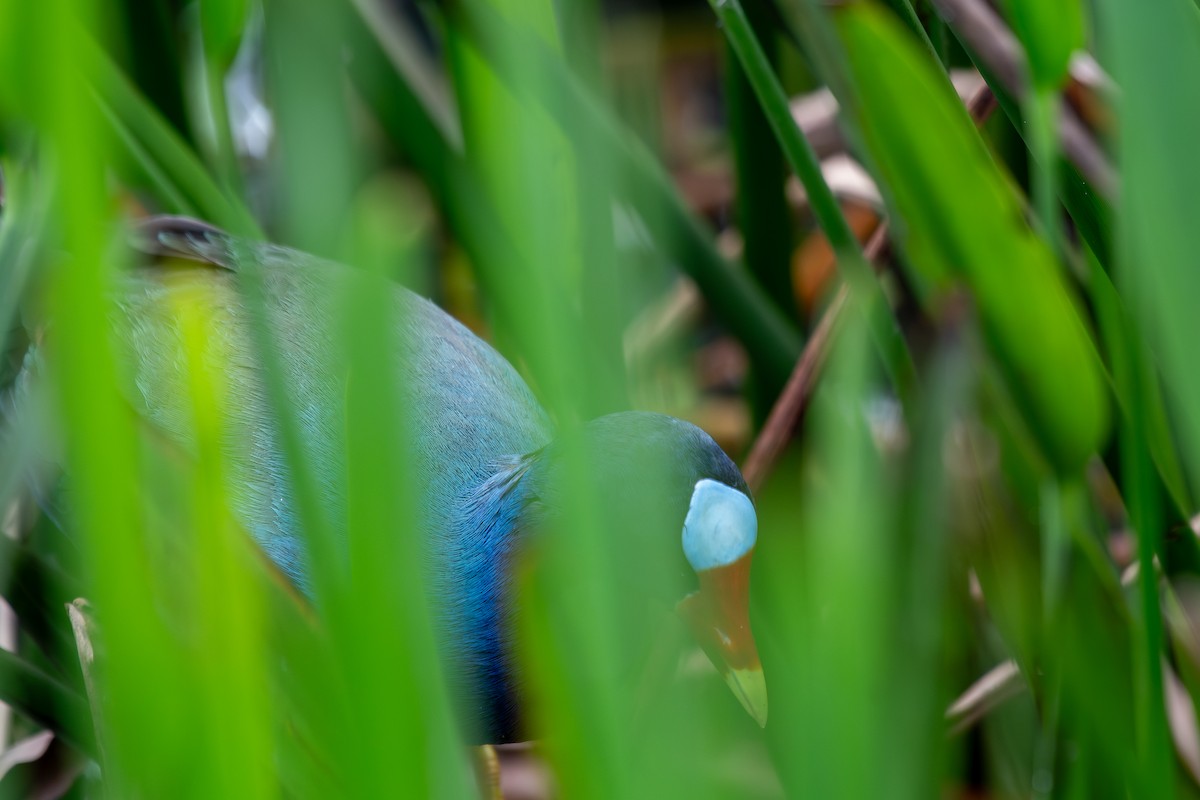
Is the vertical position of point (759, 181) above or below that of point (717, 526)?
above

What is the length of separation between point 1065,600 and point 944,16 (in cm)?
27

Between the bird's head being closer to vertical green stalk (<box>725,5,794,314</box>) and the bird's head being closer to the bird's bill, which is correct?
the bird's bill

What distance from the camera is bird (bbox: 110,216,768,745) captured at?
0.62m

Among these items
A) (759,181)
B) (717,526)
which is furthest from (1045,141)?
(759,181)

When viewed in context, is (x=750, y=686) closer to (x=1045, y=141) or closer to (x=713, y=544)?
(x=713, y=544)

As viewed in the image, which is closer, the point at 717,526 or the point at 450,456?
the point at 717,526

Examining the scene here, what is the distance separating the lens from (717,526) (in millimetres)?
613

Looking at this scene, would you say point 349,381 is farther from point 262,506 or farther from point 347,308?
point 262,506

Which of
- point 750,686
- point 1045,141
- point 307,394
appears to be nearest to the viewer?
point 1045,141

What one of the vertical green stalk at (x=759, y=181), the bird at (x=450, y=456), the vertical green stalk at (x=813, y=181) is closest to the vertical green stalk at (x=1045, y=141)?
the vertical green stalk at (x=813, y=181)

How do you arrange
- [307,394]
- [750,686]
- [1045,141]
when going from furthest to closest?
[307,394] < [750,686] < [1045,141]

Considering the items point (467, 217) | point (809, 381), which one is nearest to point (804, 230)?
point (809, 381)

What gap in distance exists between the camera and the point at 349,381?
16 cm

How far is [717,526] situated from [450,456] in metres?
0.21
